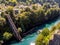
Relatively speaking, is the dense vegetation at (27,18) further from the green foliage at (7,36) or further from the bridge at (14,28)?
the green foliage at (7,36)

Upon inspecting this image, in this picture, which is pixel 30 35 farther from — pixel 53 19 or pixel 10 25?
pixel 53 19

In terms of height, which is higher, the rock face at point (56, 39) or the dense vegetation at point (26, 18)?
the dense vegetation at point (26, 18)

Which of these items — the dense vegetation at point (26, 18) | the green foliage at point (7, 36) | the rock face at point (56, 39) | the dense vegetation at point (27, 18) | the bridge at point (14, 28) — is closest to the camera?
the rock face at point (56, 39)

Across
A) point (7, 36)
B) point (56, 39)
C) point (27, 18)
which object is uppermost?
Answer: point (27, 18)

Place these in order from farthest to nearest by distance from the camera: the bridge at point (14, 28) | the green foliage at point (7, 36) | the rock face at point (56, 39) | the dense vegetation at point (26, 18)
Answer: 1. the dense vegetation at point (26, 18)
2. the bridge at point (14, 28)
3. the green foliage at point (7, 36)
4. the rock face at point (56, 39)

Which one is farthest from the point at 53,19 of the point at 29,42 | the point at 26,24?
the point at 29,42

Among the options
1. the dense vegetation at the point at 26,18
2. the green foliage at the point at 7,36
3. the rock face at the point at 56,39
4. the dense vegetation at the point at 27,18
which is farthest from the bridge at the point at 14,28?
the rock face at the point at 56,39

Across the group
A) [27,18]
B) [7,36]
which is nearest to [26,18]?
[27,18]

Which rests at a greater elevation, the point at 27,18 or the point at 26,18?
the point at 27,18

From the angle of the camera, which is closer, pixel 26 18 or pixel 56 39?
pixel 56 39

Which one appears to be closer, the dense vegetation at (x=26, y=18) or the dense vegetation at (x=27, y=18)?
the dense vegetation at (x=26, y=18)

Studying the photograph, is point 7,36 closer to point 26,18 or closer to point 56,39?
point 26,18
